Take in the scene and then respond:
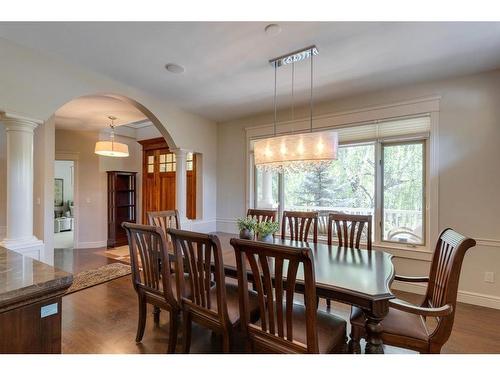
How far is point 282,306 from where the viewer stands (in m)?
1.42

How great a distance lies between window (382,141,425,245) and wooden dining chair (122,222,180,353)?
2.95 m

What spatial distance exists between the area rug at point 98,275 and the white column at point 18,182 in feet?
3.86

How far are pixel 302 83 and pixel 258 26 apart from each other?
1.29m

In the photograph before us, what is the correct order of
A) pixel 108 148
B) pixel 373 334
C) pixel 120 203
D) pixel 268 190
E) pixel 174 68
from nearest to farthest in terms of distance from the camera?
1. pixel 373 334
2. pixel 174 68
3. pixel 108 148
4. pixel 268 190
5. pixel 120 203

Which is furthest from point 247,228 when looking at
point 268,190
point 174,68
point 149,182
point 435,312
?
point 149,182

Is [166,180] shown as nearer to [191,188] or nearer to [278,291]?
[191,188]

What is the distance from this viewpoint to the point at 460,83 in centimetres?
298

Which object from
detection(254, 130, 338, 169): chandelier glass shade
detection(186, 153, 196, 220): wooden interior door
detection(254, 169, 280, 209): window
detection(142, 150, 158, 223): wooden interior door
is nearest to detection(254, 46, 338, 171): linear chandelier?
detection(254, 130, 338, 169): chandelier glass shade

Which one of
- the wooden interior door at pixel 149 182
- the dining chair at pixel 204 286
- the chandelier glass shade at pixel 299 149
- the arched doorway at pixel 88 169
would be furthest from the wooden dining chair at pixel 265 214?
the wooden interior door at pixel 149 182

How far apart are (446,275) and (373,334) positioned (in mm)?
589

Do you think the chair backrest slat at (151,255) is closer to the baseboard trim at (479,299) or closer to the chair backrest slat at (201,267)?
the chair backrest slat at (201,267)

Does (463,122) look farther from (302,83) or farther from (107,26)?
(107,26)
